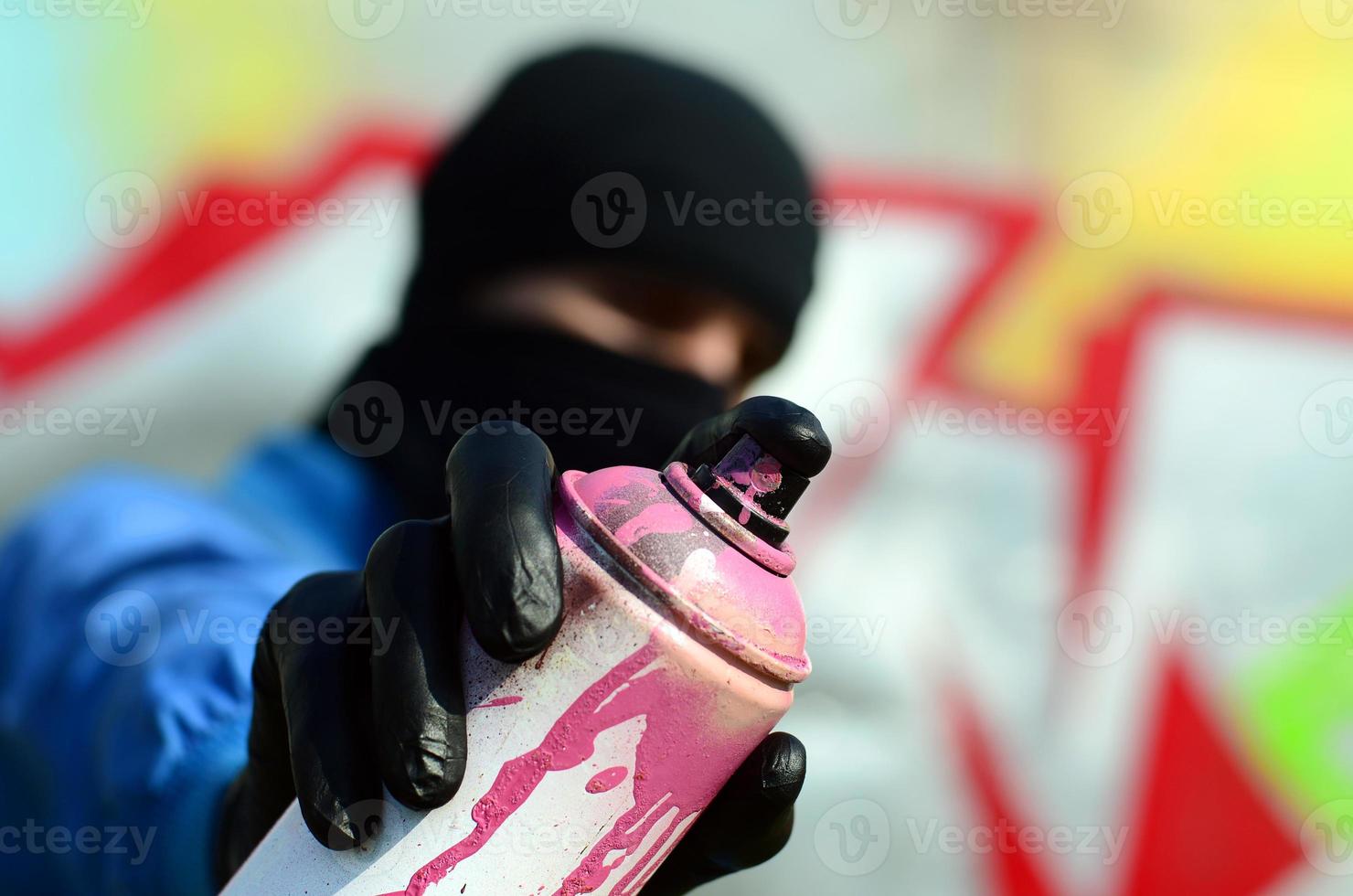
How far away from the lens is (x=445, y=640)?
0.56 metres

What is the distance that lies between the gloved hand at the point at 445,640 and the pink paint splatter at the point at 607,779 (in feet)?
0.23

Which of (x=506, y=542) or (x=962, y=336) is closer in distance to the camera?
(x=506, y=542)

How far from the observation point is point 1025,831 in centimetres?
191

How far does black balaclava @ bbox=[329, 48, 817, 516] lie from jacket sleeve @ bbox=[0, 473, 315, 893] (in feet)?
0.95

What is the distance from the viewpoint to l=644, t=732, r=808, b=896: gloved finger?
0.62m

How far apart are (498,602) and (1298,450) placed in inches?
81.2

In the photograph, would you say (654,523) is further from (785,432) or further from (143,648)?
(143,648)

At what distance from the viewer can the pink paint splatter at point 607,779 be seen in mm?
521

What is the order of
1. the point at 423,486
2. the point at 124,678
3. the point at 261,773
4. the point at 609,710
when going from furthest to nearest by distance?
1. the point at 423,486
2. the point at 124,678
3. the point at 261,773
4. the point at 609,710

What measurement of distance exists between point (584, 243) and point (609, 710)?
971 mm

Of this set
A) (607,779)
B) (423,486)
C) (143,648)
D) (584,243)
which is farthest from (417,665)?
(584,243)

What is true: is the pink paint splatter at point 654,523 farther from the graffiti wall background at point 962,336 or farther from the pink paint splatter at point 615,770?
the graffiti wall background at point 962,336

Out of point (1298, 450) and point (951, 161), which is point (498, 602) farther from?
point (1298, 450)

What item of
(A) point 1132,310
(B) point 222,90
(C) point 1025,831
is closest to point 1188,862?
(C) point 1025,831
